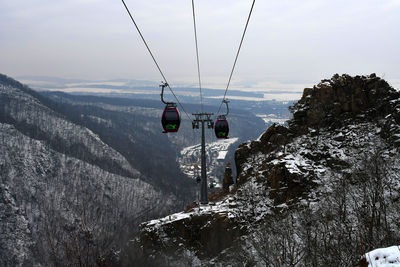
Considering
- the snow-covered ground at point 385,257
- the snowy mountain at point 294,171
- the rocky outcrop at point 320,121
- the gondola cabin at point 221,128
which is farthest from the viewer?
the rocky outcrop at point 320,121

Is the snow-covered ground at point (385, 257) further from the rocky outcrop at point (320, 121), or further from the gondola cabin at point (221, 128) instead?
the rocky outcrop at point (320, 121)

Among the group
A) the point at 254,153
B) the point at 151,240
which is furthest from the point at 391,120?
the point at 151,240

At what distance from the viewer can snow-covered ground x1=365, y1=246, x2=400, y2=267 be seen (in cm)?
703

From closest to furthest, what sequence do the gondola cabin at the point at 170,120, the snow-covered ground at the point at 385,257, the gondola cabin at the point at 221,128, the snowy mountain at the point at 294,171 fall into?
the snow-covered ground at the point at 385,257 < the gondola cabin at the point at 170,120 < the gondola cabin at the point at 221,128 < the snowy mountain at the point at 294,171

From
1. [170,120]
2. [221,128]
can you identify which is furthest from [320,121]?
[170,120]

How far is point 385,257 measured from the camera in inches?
284

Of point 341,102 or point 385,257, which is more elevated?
point 341,102

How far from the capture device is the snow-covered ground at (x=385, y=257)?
7.03 meters

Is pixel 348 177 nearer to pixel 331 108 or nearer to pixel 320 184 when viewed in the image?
pixel 320 184

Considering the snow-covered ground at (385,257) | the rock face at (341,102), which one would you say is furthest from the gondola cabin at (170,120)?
the rock face at (341,102)

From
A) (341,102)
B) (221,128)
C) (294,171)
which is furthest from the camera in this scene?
(341,102)

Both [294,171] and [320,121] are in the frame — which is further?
[320,121]

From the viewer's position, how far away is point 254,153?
41.9 meters

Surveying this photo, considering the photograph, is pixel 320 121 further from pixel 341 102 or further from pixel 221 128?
pixel 221 128
